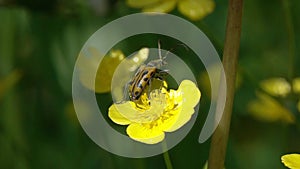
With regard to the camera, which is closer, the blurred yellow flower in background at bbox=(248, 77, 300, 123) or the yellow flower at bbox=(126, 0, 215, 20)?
the yellow flower at bbox=(126, 0, 215, 20)

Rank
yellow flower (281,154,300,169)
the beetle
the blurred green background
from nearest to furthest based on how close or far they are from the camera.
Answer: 1. yellow flower (281,154,300,169)
2. the beetle
3. the blurred green background

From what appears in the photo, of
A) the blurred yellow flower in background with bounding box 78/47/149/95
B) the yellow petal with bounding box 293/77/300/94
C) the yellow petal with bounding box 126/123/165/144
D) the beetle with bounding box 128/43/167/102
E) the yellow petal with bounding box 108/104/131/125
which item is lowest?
the yellow petal with bounding box 126/123/165/144

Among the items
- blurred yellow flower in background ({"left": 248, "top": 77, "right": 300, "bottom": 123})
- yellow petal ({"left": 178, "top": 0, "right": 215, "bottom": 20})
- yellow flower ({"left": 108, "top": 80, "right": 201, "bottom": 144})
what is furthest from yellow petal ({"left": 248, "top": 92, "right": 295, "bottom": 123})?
yellow flower ({"left": 108, "top": 80, "right": 201, "bottom": 144})

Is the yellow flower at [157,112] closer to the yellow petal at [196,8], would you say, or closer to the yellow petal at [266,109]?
the yellow petal at [196,8]

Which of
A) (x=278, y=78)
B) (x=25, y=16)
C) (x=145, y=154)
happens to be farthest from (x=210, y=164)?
(x=25, y=16)

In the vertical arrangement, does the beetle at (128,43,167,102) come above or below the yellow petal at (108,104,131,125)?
above

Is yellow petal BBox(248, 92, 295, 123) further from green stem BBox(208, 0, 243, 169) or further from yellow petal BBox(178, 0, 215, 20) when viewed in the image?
green stem BBox(208, 0, 243, 169)

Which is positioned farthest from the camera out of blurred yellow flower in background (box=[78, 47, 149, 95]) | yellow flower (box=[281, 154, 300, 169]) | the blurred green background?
the blurred green background
